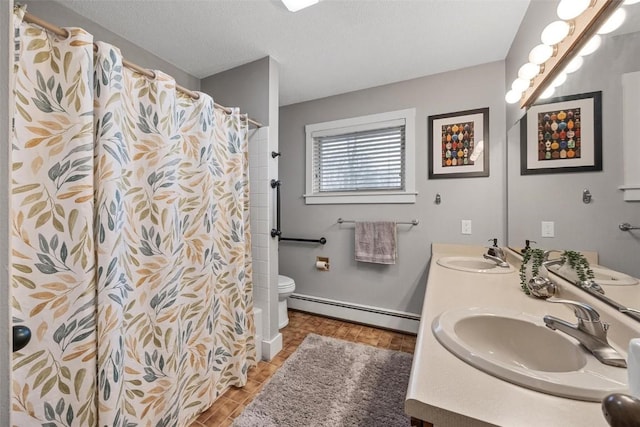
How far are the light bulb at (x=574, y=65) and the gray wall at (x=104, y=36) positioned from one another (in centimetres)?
248

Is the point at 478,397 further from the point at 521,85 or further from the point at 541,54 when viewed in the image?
the point at 521,85

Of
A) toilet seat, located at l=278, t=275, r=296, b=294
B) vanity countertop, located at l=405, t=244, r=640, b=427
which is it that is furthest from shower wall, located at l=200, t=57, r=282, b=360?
vanity countertop, located at l=405, t=244, r=640, b=427

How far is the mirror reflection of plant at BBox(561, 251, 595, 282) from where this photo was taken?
92cm

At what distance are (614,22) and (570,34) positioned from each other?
1.10 feet

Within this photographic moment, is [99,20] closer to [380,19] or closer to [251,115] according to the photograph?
[251,115]

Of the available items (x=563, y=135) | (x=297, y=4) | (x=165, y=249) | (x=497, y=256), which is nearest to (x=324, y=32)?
(x=297, y=4)

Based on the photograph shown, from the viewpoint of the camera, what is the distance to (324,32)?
5.41 ft

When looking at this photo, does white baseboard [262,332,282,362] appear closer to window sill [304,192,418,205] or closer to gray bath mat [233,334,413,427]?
gray bath mat [233,334,413,427]

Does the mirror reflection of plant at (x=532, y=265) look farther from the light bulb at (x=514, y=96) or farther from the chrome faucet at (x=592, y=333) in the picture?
the light bulb at (x=514, y=96)

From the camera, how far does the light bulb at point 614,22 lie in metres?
0.78

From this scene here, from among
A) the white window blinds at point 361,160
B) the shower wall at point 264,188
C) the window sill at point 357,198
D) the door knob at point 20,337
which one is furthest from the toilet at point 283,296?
the door knob at point 20,337

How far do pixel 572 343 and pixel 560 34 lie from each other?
130 centimetres

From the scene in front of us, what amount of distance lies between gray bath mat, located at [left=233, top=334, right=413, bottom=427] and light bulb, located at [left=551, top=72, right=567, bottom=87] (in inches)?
70.0

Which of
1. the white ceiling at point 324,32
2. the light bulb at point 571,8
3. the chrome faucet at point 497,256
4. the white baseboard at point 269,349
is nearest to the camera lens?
the light bulb at point 571,8
